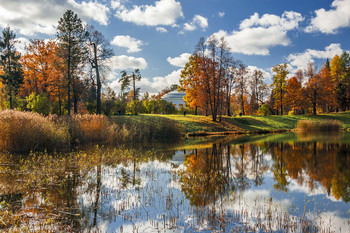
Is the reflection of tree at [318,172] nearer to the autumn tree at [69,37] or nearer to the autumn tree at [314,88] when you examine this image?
the autumn tree at [69,37]

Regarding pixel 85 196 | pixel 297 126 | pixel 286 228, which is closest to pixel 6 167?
pixel 85 196

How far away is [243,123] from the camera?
43062 mm

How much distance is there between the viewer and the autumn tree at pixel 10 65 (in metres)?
34.0

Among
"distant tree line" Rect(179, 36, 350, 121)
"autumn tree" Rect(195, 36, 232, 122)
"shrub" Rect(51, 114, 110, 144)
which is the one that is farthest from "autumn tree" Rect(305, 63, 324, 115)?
"shrub" Rect(51, 114, 110, 144)

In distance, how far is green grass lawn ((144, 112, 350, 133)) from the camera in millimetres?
35781

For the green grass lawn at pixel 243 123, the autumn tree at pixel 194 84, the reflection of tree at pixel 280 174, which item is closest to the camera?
the reflection of tree at pixel 280 174

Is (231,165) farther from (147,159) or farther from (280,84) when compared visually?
(280,84)

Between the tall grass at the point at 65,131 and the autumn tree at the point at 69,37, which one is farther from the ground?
the autumn tree at the point at 69,37

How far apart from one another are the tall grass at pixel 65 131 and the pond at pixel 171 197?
2942 mm

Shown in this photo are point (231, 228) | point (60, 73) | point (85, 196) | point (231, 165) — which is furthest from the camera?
point (60, 73)

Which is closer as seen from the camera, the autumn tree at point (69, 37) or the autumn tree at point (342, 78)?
the autumn tree at point (69, 37)

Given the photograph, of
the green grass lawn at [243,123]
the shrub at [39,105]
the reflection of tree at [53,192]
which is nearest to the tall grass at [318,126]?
the green grass lawn at [243,123]

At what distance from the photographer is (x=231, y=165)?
1251 centimetres

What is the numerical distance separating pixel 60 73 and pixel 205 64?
849 inches
